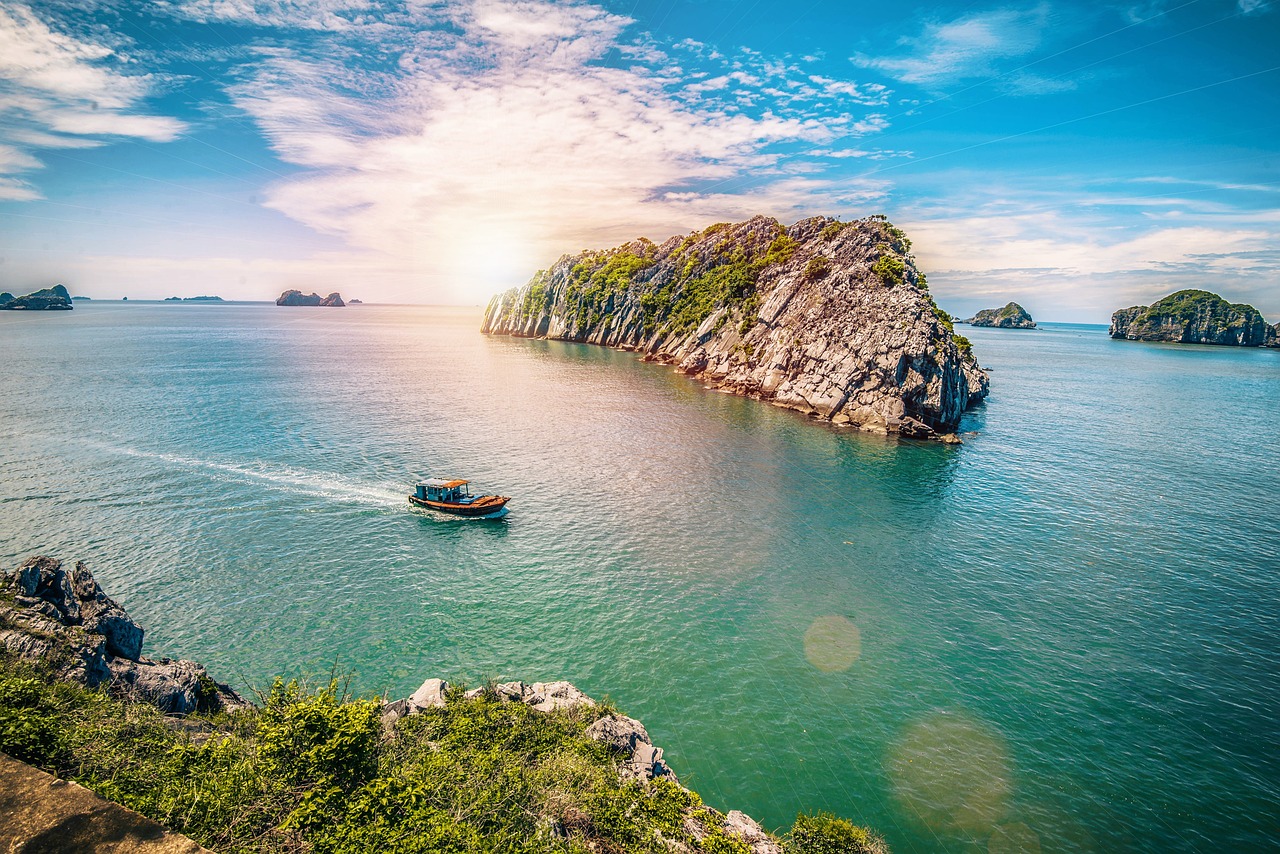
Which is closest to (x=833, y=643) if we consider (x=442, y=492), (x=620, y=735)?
(x=620, y=735)

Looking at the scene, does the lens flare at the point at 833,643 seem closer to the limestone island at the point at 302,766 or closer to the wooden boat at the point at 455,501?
the limestone island at the point at 302,766

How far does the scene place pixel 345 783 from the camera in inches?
575

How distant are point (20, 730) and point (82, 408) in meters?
81.3

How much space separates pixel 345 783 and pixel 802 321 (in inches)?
3713

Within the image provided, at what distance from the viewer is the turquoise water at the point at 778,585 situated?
76.1ft

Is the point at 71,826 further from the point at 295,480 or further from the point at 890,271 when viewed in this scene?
the point at 890,271

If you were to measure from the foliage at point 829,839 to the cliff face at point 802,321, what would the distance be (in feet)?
207

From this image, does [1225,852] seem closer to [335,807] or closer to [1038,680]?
[1038,680]

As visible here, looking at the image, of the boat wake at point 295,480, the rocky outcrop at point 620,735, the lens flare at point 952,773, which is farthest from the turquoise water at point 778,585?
the rocky outcrop at point 620,735

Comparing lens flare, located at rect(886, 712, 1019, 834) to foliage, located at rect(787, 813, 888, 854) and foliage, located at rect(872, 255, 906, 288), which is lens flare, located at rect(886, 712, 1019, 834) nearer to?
foliage, located at rect(787, 813, 888, 854)

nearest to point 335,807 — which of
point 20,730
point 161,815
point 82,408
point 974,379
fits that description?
point 161,815

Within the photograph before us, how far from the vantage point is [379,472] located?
174 ft

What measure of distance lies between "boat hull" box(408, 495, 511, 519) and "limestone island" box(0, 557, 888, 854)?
71.8ft

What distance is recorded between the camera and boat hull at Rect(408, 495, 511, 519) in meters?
44.2
